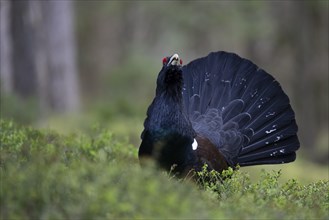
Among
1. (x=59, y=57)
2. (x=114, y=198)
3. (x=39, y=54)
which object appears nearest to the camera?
(x=114, y=198)

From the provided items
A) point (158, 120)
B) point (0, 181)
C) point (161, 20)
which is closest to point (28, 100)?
point (158, 120)

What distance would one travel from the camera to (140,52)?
88.1 ft

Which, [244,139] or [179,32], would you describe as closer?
[244,139]

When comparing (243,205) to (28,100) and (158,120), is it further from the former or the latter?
(28,100)

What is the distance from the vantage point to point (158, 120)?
240 inches

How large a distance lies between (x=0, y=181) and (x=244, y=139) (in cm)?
372

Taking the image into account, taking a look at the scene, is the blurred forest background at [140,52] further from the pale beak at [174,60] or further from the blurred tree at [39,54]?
the pale beak at [174,60]

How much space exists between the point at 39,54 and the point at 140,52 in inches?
425

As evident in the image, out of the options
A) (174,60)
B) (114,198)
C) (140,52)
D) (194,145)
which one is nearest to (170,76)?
(174,60)

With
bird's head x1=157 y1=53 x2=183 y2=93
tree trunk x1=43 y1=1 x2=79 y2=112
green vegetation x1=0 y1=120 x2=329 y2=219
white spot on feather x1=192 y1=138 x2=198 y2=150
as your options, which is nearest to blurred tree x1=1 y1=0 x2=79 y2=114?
tree trunk x1=43 y1=1 x2=79 y2=112

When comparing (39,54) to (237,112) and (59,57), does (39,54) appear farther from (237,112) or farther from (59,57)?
(237,112)

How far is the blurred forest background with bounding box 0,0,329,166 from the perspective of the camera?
15.2 meters

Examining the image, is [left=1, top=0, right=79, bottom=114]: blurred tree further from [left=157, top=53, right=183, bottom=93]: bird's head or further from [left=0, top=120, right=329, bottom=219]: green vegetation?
[left=0, top=120, right=329, bottom=219]: green vegetation

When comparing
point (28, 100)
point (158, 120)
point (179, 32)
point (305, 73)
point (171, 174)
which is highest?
point (179, 32)
